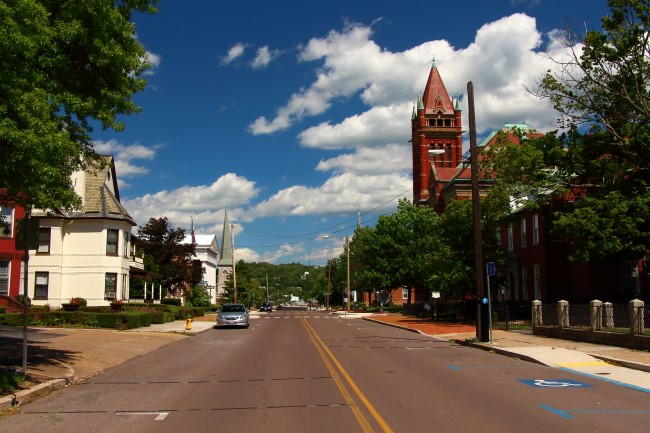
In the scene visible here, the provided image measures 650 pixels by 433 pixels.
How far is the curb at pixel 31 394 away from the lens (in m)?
9.42

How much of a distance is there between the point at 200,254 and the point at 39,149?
302ft

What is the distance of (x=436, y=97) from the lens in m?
89.4

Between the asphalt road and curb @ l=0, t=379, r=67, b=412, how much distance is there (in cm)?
23

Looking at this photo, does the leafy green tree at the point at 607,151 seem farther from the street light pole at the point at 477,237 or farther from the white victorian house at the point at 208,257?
the white victorian house at the point at 208,257

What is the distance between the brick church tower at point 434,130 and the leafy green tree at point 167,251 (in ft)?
128

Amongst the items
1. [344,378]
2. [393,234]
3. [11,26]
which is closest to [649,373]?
[344,378]

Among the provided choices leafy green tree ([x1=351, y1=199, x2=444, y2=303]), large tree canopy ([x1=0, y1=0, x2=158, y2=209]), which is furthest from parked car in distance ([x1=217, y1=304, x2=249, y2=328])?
leafy green tree ([x1=351, y1=199, x2=444, y2=303])

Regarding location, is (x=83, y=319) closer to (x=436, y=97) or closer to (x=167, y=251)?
(x=167, y=251)

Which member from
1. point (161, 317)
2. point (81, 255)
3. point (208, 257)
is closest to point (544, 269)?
point (161, 317)

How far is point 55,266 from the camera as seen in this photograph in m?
41.3

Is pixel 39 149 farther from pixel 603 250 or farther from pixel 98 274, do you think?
pixel 98 274

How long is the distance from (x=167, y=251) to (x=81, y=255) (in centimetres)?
1518

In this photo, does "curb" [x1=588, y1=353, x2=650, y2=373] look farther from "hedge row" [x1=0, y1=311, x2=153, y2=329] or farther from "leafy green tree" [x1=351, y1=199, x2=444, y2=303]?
"leafy green tree" [x1=351, y1=199, x2=444, y2=303]

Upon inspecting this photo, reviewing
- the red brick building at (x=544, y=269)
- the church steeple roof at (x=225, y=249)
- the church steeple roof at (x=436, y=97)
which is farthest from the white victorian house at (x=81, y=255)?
the church steeple roof at (x=225, y=249)
